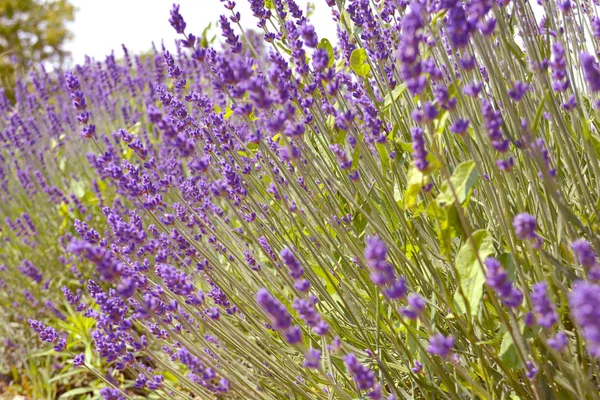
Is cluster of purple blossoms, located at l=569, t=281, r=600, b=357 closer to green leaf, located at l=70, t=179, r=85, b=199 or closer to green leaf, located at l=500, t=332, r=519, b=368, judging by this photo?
green leaf, located at l=500, t=332, r=519, b=368

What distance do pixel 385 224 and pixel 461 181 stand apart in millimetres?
784

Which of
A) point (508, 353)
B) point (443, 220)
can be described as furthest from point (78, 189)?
point (508, 353)

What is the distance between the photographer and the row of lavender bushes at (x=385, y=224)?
49.9 inches

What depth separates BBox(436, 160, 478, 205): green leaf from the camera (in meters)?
1.29

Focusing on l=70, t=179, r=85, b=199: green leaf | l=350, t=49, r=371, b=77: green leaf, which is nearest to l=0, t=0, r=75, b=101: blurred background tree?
l=70, t=179, r=85, b=199: green leaf

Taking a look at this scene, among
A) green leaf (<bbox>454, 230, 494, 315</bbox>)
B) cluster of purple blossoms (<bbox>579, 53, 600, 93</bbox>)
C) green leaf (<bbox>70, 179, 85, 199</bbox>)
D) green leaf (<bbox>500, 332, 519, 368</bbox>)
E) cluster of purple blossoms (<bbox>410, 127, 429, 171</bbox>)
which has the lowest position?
green leaf (<bbox>500, 332, 519, 368</bbox>)

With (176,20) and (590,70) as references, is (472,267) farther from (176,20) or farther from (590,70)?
(176,20)

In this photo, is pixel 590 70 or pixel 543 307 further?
pixel 590 70

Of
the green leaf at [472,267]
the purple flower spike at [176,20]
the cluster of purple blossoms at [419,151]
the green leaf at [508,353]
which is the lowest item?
the green leaf at [508,353]

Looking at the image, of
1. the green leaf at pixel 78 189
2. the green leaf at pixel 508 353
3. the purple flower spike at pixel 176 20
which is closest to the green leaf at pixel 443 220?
the green leaf at pixel 508 353

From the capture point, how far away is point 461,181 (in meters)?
1.32

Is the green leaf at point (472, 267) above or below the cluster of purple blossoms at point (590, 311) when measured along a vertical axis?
above

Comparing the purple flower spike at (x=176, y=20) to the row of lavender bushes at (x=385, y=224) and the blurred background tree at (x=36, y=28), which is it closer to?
the row of lavender bushes at (x=385, y=224)

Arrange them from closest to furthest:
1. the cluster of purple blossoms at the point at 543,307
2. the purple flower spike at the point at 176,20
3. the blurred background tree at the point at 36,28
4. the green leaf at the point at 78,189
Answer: the cluster of purple blossoms at the point at 543,307 → the purple flower spike at the point at 176,20 → the green leaf at the point at 78,189 → the blurred background tree at the point at 36,28
